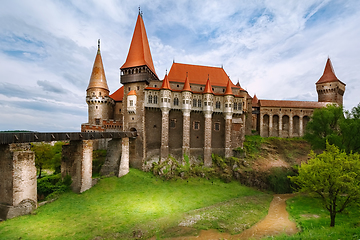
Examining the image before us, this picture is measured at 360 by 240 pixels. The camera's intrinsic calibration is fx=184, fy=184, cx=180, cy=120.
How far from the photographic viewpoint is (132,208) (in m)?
17.7

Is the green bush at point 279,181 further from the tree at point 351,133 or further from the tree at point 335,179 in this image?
the tree at point 335,179

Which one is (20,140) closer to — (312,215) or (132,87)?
(132,87)

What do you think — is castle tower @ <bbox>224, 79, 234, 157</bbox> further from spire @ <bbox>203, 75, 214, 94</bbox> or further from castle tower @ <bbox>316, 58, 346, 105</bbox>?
castle tower @ <bbox>316, 58, 346, 105</bbox>

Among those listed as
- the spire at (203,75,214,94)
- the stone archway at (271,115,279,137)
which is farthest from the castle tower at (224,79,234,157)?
the stone archway at (271,115,279,137)

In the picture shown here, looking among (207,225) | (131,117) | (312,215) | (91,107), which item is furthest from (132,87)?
(312,215)

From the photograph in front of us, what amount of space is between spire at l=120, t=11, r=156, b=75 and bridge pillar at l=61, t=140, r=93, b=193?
1554 cm

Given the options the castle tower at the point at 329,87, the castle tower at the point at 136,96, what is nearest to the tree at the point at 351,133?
the castle tower at the point at 329,87

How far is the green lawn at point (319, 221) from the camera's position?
1147 cm

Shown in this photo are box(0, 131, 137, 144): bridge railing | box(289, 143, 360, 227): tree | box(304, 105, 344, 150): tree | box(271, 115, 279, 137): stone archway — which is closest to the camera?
box(289, 143, 360, 227): tree

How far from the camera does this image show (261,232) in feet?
49.7

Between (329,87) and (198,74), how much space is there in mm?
32196

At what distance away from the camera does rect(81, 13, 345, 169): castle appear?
2906cm

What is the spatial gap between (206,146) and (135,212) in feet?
54.5

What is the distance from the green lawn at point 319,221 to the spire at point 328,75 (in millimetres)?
33550
